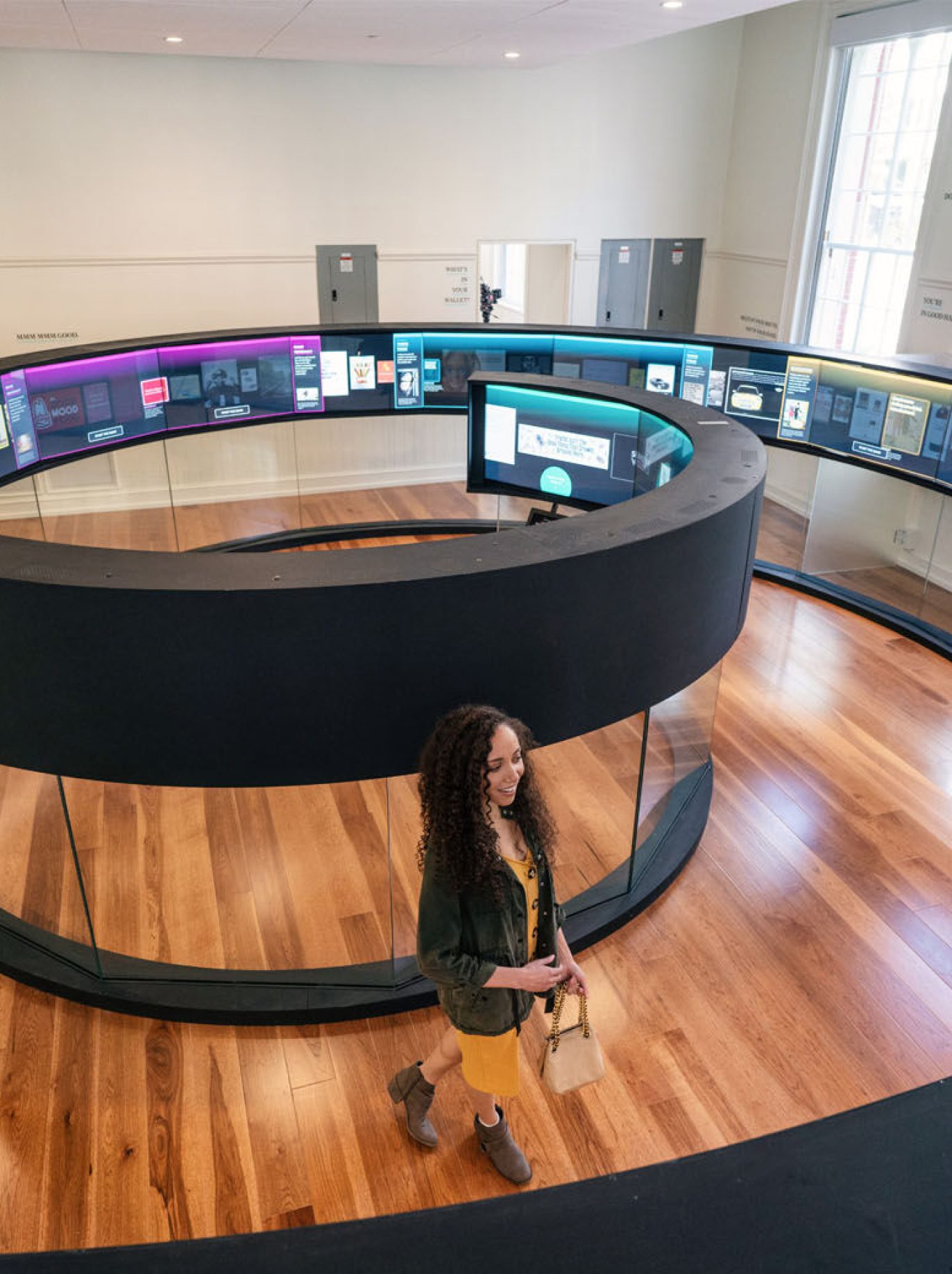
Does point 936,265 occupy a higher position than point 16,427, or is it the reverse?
point 936,265

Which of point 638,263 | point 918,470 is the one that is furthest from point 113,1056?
point 638,263

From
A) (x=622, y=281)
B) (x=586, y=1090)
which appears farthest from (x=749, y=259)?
(x=586, y=1090)

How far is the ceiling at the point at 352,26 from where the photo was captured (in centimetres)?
418

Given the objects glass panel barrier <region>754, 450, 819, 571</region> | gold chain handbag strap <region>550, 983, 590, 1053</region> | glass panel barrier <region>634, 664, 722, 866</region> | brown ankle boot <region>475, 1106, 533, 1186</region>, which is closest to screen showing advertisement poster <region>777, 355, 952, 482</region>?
glass panel barrier <region>754, 450, 819, 571</region>

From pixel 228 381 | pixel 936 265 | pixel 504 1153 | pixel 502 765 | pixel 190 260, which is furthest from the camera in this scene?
pixel 190 260

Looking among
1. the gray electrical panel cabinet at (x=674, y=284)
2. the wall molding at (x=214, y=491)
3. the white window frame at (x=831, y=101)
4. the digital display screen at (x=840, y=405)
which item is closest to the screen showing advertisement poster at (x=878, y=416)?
the digital display screen at (x=840, y=405)

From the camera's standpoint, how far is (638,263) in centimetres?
809

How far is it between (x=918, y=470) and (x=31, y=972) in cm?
507

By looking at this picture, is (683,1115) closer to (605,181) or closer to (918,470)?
(918,470)

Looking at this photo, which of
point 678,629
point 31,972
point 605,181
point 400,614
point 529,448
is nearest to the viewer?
point 400,614

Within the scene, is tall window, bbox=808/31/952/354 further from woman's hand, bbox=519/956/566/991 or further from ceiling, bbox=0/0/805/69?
woman's hand, bbox=519/956/566/991

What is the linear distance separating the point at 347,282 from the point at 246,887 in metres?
5.87

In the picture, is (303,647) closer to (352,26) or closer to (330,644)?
(330,644)

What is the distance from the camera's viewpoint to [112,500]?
230 inches
